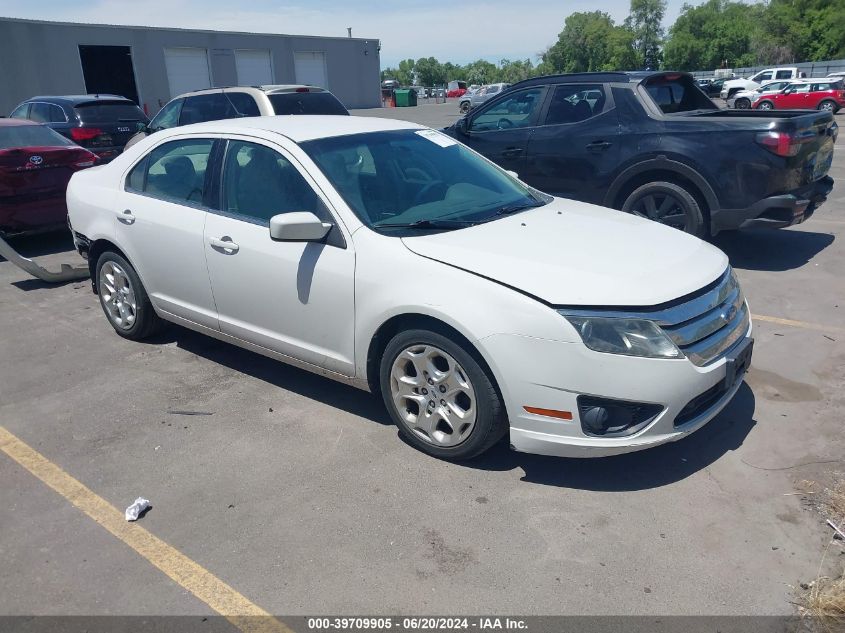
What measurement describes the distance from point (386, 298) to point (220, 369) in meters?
1.97

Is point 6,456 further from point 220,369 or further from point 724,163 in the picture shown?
point 724,163

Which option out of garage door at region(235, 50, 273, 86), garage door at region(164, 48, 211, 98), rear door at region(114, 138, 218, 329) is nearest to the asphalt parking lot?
rear door at region(114, 138, 218, 329)

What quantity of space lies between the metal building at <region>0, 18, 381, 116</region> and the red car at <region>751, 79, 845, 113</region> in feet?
84.4

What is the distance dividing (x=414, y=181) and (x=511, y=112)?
4.24 meters

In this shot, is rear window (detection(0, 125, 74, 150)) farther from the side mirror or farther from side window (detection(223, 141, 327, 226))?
the side mirror

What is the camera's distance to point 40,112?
1312 cm

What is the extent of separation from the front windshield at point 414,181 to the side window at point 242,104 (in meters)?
Result: 5.81

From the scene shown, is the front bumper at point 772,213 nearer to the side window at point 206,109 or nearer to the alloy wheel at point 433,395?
the alloy wheel at point 433,395

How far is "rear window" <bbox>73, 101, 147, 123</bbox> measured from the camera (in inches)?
497

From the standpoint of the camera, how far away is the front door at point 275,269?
150 inches

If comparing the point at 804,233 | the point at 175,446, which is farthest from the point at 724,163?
the point at 175,446

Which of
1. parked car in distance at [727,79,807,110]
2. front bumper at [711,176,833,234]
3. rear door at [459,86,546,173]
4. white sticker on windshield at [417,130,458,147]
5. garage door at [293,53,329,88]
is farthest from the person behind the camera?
garage door at [293,53,329,88]

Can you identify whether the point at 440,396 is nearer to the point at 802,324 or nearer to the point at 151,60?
the point at 802,324

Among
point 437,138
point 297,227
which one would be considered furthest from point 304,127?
point 297,227
